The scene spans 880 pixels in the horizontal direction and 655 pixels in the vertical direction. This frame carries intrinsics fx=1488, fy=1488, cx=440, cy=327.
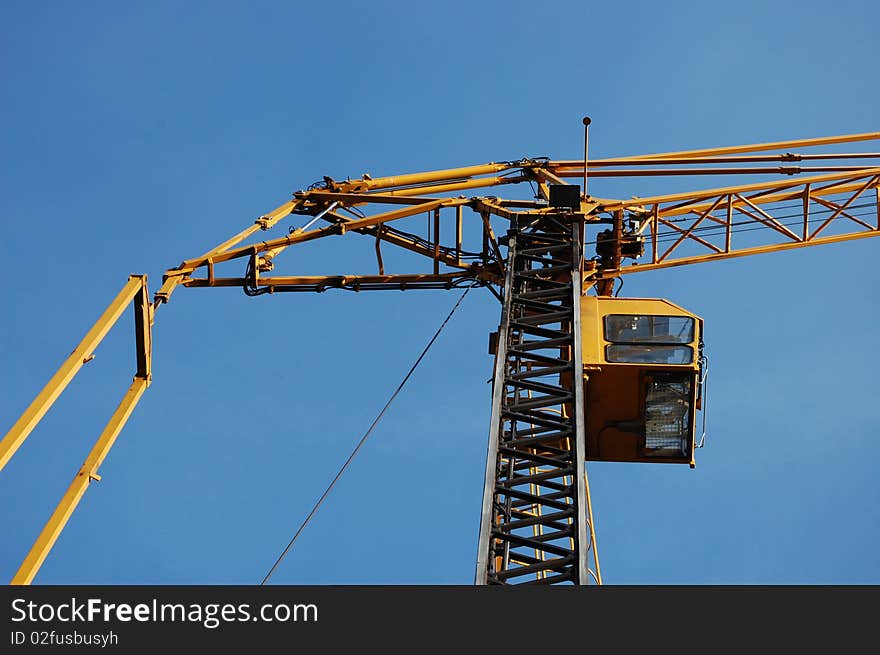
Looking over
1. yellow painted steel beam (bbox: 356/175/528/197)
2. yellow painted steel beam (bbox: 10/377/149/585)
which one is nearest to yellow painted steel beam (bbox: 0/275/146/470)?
yellow painted steel beam (bbox: 10/377/149/585)

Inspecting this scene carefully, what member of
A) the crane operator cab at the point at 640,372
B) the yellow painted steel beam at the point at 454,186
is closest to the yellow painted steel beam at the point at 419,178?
the yellow painted steel beam at the point at 454,186

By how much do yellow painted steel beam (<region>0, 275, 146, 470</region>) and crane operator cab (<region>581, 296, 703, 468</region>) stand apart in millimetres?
8021

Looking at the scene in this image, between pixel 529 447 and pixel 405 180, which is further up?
pixel 405 180

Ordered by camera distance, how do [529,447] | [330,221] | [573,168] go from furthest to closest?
[573,168] < [330,221] < [529,447]

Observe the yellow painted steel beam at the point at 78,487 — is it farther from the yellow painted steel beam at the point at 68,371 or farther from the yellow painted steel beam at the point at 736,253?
the yellow painted steel beam at the point at 736,253

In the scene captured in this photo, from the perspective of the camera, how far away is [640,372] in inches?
1043

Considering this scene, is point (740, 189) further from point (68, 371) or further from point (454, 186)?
point (68, 371)

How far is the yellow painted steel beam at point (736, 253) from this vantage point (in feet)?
103

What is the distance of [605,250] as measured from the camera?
3112cm

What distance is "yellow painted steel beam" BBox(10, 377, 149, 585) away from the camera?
2092 centimetres

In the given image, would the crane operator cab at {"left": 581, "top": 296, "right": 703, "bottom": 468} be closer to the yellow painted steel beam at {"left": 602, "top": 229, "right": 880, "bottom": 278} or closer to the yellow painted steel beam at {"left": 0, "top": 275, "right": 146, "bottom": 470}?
the yellow painted steel beam at {"left": 602, "top": 229, "right": 880, "bottom": 278}
